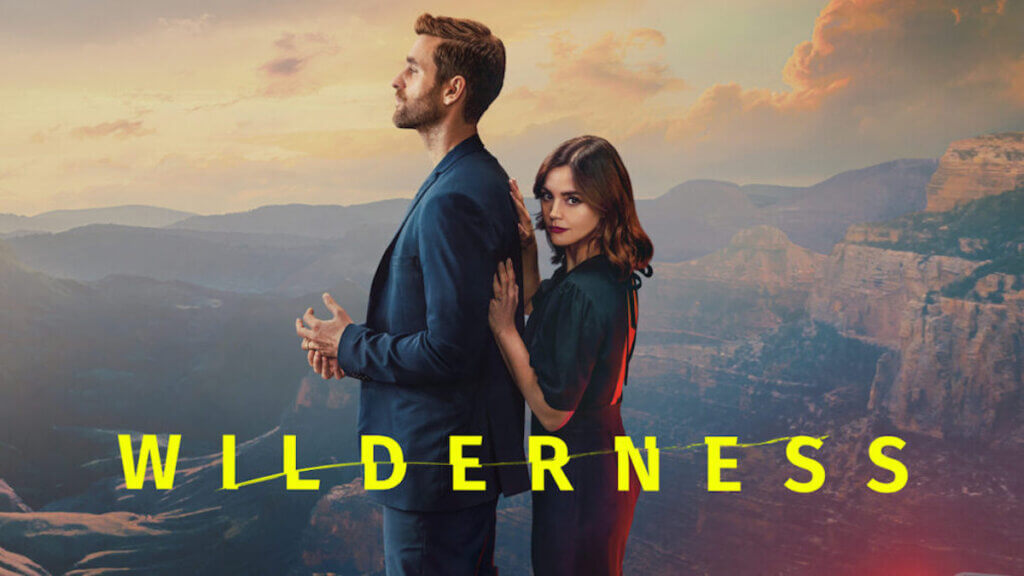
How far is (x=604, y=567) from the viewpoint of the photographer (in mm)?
2133

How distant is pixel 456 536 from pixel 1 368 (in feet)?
21.2

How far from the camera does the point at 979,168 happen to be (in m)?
8.51

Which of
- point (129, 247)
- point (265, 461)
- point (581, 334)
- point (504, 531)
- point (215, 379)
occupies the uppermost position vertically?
point (129, 247)

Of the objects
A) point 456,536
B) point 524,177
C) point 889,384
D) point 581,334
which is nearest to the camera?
point 456,536

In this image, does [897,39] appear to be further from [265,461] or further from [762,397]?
[265,461]

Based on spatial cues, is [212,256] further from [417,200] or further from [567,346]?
[417,200]

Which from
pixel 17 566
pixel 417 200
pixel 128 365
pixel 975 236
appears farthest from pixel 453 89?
pixel 975 236

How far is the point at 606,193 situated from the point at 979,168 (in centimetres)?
807

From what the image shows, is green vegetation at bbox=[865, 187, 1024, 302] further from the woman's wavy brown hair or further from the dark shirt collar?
the dark shirt collar

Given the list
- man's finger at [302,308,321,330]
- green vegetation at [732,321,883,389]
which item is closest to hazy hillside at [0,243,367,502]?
green vegetation at [732,321,883,389]

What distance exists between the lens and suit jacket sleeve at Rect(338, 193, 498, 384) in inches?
62.6

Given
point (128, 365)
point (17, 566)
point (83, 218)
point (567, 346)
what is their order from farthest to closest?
1. point (128, 365)
2. point (83, 218)
3. point (17, 566)
4. point (567, 346)

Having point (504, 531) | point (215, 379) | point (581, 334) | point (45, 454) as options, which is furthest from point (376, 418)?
point (504, 531)

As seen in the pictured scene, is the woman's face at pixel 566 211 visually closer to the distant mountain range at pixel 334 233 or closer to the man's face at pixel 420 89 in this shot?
the man's face at pixel 420 89
